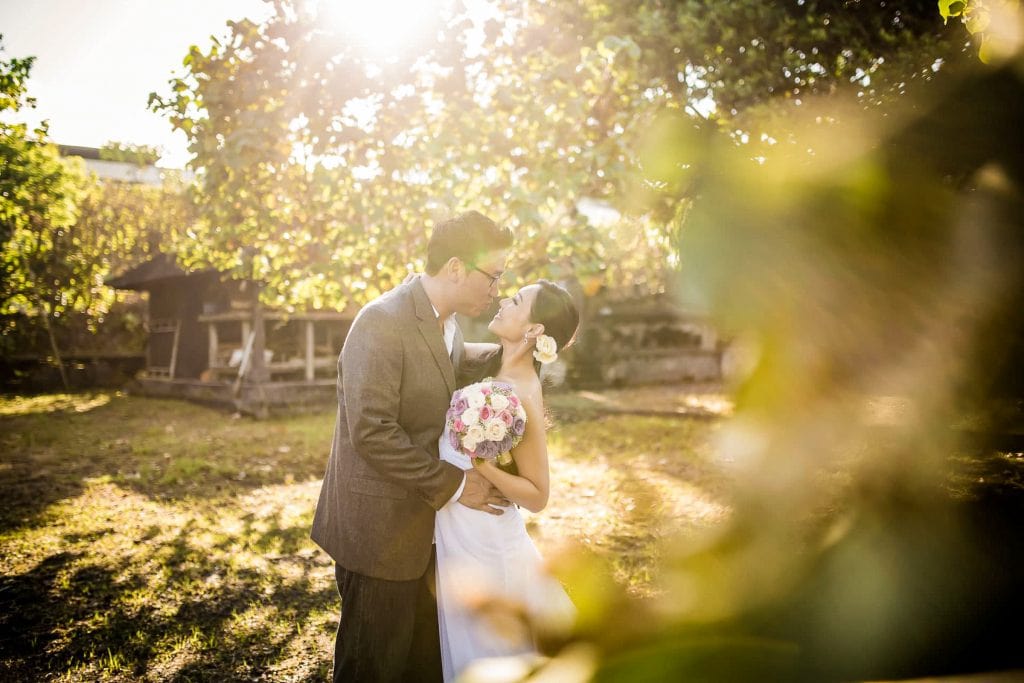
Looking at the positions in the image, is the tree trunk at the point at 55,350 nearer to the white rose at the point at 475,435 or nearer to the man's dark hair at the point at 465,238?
the man's dark hair at the point at 465,238

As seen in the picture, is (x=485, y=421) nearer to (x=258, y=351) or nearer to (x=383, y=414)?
(x=383, y=414)

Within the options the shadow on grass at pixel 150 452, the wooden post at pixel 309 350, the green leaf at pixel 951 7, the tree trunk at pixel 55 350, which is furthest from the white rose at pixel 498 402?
the tree trunk at pixel 55 350

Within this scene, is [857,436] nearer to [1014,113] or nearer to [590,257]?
[1014,113]

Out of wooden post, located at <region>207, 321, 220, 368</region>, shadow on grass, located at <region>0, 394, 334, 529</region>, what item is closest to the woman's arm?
shadow on grass, located at <region>0, 394, 334, 529</region>

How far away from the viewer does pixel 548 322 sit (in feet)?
10.8

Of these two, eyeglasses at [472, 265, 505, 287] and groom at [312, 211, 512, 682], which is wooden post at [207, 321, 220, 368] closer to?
groom at [312, 211, 512, 682]

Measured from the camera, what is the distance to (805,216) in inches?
40.3

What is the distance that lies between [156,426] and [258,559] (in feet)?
34.2

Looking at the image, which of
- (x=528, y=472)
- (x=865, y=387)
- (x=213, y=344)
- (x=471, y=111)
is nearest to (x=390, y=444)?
(x=528, y=472)

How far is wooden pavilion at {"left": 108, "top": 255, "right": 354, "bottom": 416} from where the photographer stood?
17.1m

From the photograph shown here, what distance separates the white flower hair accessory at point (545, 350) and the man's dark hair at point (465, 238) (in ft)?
1.69

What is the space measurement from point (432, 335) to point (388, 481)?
0.71m

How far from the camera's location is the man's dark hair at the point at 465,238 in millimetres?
3182

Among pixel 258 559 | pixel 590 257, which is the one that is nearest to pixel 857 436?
pixel 590 257
